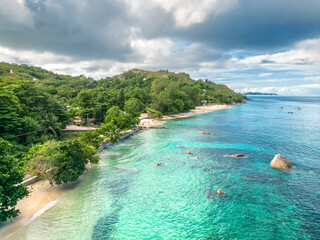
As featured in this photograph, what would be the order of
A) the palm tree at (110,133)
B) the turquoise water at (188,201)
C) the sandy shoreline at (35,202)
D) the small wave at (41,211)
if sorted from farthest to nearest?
the palm tree at (110,133) < the small wave at (41,211) < the turquoise water at (188,201) < the sandy shoreline at (35,202)

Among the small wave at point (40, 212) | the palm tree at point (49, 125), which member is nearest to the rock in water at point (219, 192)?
the small wave at point (40, 212)

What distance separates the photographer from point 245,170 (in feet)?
107

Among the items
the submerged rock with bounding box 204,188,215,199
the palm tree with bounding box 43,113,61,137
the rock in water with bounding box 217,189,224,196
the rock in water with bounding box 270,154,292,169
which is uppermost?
the palm tree with bounding box 43,113,61,137

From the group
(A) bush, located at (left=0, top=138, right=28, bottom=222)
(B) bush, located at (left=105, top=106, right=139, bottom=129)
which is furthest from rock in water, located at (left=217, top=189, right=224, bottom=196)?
(B) bush, located at (left=105, top=106, right=139, bottom=129)

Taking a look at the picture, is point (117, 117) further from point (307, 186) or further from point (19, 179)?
point (307, 186)

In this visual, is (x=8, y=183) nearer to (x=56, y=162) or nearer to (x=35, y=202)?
(x=35, y=202)

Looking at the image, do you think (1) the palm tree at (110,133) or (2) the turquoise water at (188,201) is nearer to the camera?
(2) the turquoise water at (188,201)

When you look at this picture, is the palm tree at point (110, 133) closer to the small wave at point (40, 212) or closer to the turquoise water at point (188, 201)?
the turquoise water at point (188, 201)

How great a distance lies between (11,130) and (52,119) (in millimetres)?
9183

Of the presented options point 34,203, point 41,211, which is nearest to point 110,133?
point 34,203

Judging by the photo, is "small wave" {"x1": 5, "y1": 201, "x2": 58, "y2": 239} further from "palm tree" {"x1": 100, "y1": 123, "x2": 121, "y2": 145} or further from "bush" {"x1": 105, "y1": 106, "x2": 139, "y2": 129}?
"bush" {"x1": 105, "y1": 106, "x2": 139, "y2": 129}

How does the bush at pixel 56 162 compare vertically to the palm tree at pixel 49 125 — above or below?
below

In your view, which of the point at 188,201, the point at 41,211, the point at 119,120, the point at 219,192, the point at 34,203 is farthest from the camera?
the point at 119,120

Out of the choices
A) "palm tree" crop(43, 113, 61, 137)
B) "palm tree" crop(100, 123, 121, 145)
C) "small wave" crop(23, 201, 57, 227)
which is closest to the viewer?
"small wave" crop(23, 201, 57, 227)
